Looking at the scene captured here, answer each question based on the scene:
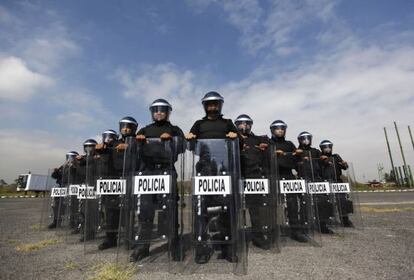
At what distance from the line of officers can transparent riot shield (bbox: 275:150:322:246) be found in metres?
0.02

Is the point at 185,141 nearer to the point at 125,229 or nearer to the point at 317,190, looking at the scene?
the point at 125,229

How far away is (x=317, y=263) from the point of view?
472cm

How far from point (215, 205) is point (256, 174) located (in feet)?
5.62

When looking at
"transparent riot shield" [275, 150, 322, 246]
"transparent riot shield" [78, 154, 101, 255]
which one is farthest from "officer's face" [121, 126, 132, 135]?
"transparent riot shield" [275, 150, 322, 246]

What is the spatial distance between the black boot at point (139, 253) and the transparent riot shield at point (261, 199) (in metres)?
1.99

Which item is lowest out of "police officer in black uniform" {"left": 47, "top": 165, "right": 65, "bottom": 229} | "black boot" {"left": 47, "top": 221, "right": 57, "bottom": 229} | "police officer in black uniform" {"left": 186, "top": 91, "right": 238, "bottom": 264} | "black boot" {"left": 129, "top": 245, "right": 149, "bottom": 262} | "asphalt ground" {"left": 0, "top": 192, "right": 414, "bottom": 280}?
"asphalt ground" {"left": 0, "top": 192, "right": 414, "bottom": 280}

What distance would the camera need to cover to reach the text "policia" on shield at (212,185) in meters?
4.80

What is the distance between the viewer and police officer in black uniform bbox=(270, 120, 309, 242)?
693 centimetres

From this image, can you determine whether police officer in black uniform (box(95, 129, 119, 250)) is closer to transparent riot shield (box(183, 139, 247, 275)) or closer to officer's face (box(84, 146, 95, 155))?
officer's face (box(84, 146, 95, 155))

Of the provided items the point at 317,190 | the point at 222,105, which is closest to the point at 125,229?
the point at 222,105

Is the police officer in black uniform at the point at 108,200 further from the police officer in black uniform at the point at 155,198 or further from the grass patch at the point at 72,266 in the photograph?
the police officer in black uniform at the point at 155,198

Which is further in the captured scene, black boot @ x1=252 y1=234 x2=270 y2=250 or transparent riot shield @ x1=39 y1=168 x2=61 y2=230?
transparent riot shield @ x1=39 y1=168 x2=61 y2=230

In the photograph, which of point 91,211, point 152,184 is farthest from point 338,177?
point 91,211

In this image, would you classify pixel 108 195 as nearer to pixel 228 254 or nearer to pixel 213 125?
pixel 213 125
